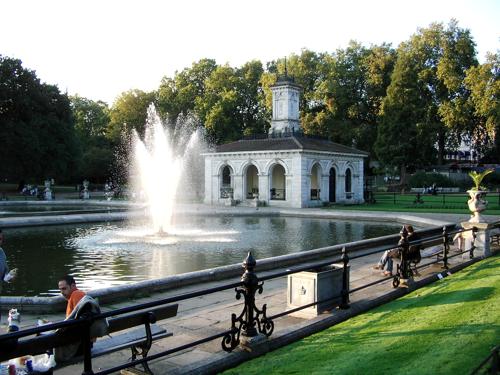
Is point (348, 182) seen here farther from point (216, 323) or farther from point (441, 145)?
point (216, 323)

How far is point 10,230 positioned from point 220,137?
45.0 metres

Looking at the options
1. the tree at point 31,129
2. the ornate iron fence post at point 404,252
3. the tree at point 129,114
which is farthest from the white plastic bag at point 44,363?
the tree at point 129,114

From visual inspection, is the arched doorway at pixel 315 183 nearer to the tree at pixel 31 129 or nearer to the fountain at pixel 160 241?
the fountain at pixel 160 241

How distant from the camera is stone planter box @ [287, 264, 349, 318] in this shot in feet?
29.9

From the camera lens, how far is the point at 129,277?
1455 centimetres

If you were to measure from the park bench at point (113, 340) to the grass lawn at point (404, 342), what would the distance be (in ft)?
3.68

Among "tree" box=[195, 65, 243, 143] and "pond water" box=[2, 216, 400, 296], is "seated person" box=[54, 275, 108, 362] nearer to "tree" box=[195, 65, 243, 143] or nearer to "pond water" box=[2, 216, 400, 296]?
"pond water" box=[2, 216, 400, 296]

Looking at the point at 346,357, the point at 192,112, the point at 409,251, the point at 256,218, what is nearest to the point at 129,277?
the point at 409,251

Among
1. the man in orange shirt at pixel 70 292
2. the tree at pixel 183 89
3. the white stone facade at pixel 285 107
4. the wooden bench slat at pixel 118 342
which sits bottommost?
the wooden bench slat at pixel 118 342

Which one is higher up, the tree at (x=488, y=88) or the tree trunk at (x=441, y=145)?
the tree at (x=488, y=88)

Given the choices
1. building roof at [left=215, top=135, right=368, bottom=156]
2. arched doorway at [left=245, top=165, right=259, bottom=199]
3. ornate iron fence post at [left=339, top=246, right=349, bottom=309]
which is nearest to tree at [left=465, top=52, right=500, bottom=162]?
building roof at [left=215, top=135, right=368, bottom=156]

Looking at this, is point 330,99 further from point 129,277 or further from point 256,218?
point 129,277

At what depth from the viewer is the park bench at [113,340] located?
4.90 meters

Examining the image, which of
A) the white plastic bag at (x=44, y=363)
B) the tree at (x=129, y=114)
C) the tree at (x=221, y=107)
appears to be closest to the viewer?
the white plastic bag at (x=44, y=363)
